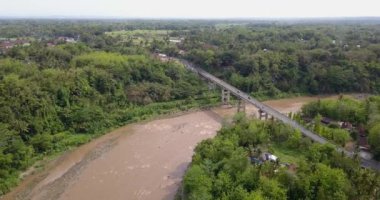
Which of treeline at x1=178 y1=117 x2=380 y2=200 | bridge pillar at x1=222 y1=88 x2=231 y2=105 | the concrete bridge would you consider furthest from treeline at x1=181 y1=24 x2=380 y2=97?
treeline at x1=178 y1=117 x2=380 y2=200

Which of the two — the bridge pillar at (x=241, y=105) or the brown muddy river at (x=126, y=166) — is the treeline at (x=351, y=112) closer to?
the bridge pillar at (x=241, y=105)

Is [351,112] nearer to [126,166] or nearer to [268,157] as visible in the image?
[268,157]

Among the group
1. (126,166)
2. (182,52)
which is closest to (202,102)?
(126,166)

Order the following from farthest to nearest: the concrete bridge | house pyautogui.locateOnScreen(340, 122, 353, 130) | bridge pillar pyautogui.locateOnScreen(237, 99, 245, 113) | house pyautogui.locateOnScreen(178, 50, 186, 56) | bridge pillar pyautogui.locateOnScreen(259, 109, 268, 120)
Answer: house pyautogui.locateOnScreen(178, 50, 186, 56), bridge pillar pyautogui.locateOnScreen(237, 99, 245, 113), bridge pillar pyautogui.locateOnScreen(259, 109, 268, 120), house pyautogui.locateOnScreen(340, 122, 353, 130), the concrete bridge

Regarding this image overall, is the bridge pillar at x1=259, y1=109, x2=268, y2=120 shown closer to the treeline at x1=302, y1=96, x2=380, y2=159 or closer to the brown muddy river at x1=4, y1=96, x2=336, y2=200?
the treeline at x1=302, y1=96, x2=380, y2=159

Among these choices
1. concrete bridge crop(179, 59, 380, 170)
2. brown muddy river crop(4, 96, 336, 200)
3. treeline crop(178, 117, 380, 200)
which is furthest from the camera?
concrete bridge crop(179, 59, 380, 170)

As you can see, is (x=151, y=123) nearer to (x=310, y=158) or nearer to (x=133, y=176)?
(x=133, y=176)
